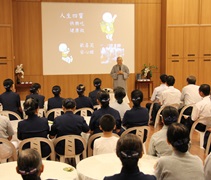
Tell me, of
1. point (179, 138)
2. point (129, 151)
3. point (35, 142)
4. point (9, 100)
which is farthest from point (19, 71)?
point (129, 151)

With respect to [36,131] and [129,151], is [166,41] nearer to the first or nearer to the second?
[36,131]

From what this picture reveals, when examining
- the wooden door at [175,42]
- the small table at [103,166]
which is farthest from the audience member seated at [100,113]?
the wooden door at [175,42]

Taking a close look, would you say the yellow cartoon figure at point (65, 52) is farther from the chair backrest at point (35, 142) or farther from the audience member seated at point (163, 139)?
the audience member seated at point (163, 139)

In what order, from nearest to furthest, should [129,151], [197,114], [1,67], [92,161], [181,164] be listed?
1. [129,151]
2. [181,164]
3. [92,161]
4. [197,114]
5. [1,67]

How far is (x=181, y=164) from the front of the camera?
2.84 metres

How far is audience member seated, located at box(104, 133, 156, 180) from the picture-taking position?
94.8 inches

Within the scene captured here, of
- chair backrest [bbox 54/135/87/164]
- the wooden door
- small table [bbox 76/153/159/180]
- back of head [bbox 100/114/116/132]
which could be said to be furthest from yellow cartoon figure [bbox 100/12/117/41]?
small table [bbox 76/153/159/180]

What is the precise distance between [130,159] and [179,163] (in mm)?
617

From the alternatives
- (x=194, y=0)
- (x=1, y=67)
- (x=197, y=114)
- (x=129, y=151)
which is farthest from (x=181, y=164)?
(x=194, y=0)

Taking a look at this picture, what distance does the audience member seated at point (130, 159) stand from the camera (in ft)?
7.90

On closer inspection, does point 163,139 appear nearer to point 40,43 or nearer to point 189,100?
point 189,100

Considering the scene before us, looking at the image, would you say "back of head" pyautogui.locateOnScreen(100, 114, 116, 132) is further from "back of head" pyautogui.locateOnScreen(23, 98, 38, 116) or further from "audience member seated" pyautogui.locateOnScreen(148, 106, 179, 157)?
"back of head" pyautogui.locateOnScreen(23, 98, 38, 116)

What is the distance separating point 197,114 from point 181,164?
350 centimetres

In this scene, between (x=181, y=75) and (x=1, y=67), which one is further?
(x=181, y=75)
